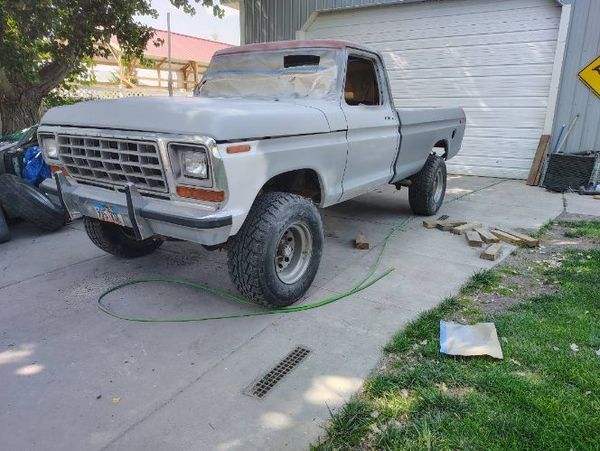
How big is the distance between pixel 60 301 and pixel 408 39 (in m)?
8.90

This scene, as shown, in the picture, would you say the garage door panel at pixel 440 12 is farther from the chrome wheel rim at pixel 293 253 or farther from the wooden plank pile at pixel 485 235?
the chrome wheel rim at pixel 293 253

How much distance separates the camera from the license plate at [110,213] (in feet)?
9.95

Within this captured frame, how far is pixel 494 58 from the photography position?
8812mm

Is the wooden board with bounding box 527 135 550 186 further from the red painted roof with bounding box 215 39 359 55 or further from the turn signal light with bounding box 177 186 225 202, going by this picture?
the turn signal light with bounding box 177 186 225 202

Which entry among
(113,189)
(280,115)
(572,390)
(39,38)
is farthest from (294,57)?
(39,38)

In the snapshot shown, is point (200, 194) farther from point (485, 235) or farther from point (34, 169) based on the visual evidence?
point (34, 169)

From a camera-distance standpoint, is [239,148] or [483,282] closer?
[239,148]

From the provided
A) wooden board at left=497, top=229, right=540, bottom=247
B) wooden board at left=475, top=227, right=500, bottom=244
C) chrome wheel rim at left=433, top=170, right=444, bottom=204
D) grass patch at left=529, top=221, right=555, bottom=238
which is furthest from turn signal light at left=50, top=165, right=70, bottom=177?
grass patch at left=529, top=221, right=555, bottom=238

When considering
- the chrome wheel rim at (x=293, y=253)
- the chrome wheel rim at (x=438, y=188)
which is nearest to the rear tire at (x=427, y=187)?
the chrome wheel rim at (x=438, y=188)

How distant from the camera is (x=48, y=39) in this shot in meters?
7.47

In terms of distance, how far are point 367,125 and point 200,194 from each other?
1979mm

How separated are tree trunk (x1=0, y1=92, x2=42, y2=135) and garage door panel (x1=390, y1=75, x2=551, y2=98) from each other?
753cm

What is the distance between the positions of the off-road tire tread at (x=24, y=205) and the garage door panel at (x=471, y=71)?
7.82 meters

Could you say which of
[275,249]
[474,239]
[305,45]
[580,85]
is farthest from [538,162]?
[275,249]
